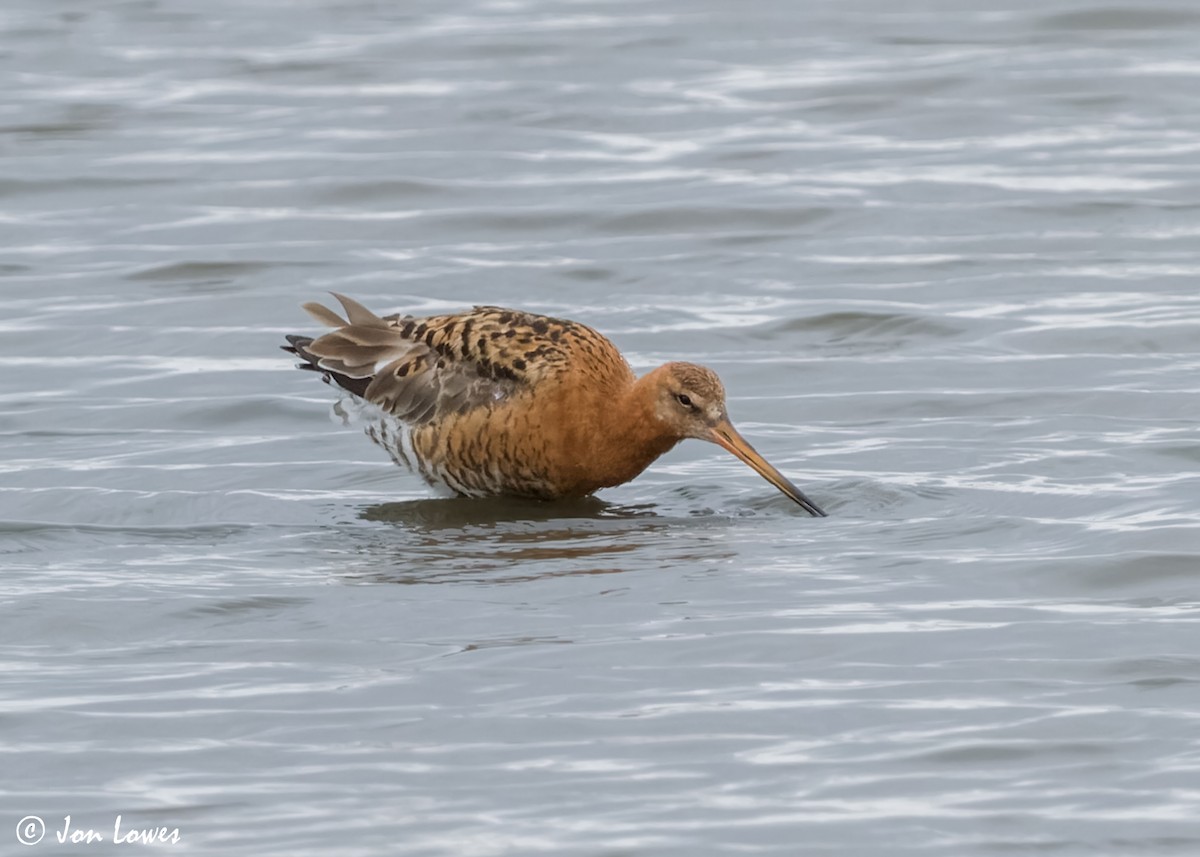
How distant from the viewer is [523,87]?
61.7ft

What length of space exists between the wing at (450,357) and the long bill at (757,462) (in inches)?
21.0

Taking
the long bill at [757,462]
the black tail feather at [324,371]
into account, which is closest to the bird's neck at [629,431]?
the long bill at [757,462]

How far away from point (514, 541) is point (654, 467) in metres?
1.55

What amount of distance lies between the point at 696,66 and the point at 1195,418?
9158 mm

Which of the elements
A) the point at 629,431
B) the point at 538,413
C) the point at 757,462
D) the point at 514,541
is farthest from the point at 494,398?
the point at 757,462

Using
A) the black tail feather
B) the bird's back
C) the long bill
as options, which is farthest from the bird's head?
the black tail feather

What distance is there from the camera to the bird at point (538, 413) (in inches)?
387

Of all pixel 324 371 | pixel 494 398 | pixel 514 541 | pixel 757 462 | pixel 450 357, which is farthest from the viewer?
pixel 324 371

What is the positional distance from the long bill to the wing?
53 centimetres

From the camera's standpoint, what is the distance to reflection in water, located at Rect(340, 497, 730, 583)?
877 centimetres

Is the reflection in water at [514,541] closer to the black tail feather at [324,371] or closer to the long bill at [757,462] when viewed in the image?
the long bill at [757,462]

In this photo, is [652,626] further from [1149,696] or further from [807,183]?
[807,183]

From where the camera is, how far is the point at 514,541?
9453 millimetres

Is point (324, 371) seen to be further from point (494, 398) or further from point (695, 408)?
point (695, 408)
